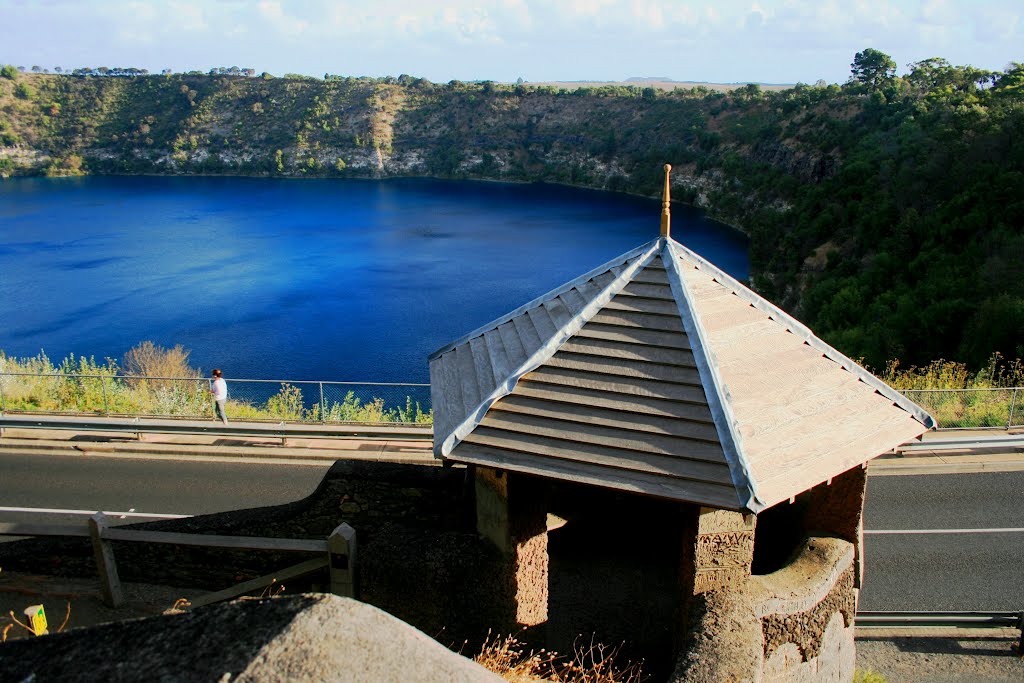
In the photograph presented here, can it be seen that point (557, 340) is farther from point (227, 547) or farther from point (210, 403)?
point (210, 403)

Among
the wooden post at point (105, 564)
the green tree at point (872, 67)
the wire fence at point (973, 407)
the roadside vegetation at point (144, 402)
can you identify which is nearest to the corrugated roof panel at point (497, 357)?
the wooden post at point (105, 564)

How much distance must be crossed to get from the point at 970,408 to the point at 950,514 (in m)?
4.75

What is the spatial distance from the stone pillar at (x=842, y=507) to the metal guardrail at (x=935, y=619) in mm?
2450

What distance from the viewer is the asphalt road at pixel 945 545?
36.7 feet

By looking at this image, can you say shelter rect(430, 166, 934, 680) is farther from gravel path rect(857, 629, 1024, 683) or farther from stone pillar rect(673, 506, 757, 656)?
gravel path rect(857, 629, 1024, 683)

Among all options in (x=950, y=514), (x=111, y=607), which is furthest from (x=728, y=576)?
(x=950, y=514)

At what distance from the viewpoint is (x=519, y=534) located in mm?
7520

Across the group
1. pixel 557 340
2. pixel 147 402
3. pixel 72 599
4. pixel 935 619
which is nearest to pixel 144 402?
pixel 147 402

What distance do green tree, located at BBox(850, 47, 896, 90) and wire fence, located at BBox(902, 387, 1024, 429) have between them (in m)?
68.9

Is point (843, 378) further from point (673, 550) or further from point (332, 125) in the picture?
point (332, 125)

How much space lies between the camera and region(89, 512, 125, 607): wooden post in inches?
338

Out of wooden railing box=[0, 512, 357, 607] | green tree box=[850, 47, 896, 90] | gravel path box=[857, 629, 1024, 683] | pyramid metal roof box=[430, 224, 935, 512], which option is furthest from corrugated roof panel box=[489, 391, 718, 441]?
green tree box=[850, 47, 896, 90]

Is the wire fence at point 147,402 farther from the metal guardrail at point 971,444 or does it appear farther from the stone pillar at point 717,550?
the stone pillar at point 717,550

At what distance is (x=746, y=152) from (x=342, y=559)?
78.4 metres
